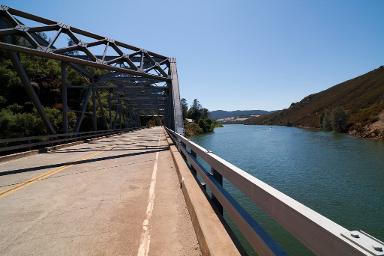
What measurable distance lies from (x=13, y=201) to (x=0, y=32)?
41.3 ft

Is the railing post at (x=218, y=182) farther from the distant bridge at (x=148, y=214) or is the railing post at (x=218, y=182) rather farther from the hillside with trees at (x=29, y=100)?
the hillside with trees at (x=29, y=100)

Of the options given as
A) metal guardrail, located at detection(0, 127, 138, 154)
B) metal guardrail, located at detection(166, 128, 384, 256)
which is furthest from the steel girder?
metal guardrail, located at detection(166, 128, 384, 256)

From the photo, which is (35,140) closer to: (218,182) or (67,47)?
(67,47)

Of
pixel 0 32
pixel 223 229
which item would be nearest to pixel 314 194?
pixel 223 229

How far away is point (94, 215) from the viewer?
6.29 meters

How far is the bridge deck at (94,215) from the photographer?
4703 millimetres

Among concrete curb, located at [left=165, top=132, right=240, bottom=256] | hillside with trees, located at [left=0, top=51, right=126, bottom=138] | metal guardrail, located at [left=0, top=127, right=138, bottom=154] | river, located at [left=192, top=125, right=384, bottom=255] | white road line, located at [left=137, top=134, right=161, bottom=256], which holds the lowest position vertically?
river, located at [left=192, top=125, right=384, bottom=255]

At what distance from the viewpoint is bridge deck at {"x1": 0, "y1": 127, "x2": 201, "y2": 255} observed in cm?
470

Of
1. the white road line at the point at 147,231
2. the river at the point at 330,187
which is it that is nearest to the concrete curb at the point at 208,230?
the white road line at the point at 147,231

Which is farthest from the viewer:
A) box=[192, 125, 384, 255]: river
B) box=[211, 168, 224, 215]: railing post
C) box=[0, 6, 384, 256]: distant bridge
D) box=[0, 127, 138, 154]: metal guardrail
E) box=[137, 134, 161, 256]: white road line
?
box=[0, 127, 138, 154]: metal guardrail

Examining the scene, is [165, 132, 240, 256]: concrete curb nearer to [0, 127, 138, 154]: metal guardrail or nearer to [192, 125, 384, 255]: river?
[192, 125, 384, 255]: river

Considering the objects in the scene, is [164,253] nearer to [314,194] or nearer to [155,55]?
[314,194]

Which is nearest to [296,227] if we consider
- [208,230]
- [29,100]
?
[208,230]

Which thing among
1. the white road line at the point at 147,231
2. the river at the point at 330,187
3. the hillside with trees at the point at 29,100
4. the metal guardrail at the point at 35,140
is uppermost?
the hillside with trees at the point at 29,100
